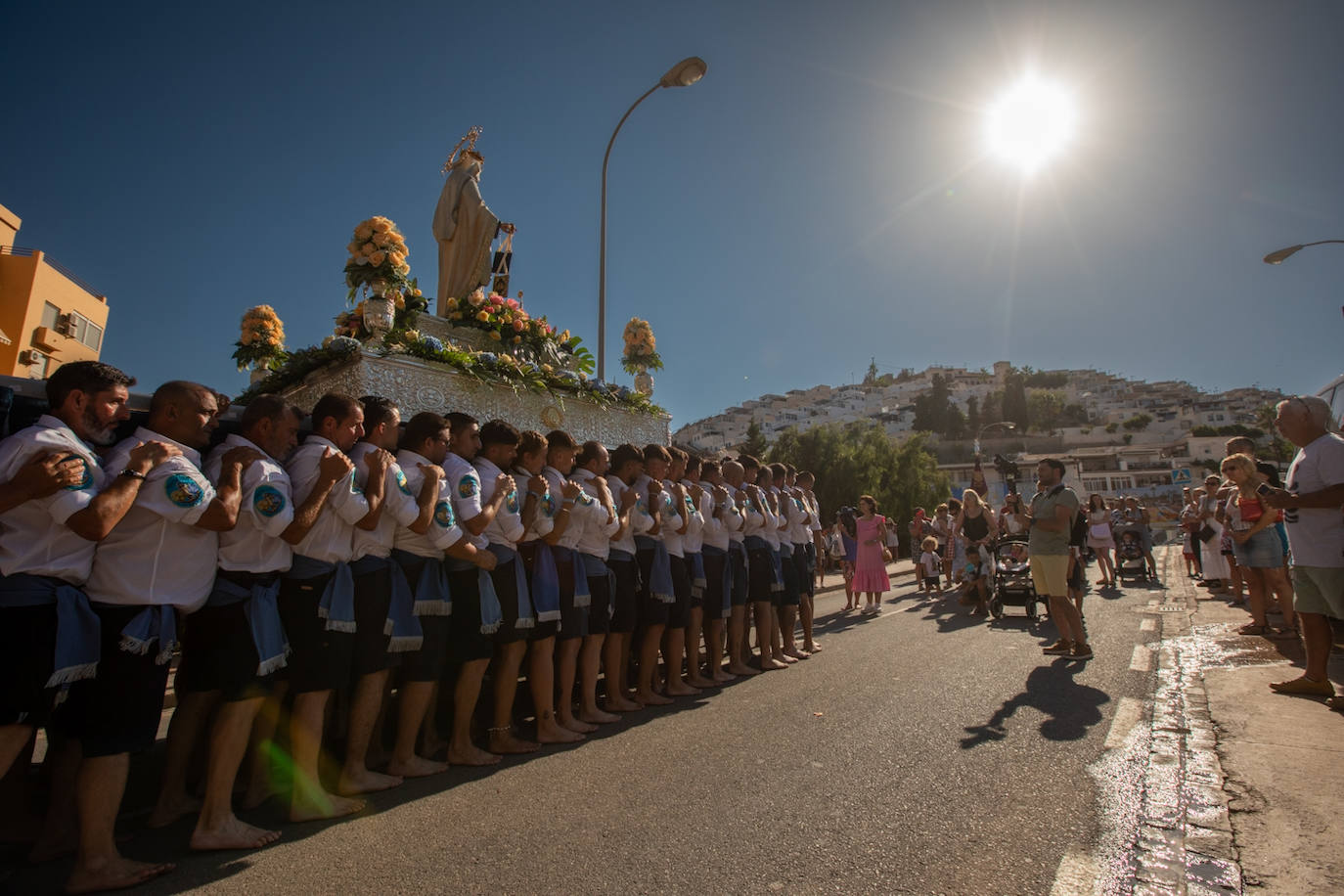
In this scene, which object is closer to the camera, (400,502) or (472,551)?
(400,502)

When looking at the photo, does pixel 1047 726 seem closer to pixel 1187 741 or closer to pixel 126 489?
pixel 1187 741

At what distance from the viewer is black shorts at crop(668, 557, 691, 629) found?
5418mm

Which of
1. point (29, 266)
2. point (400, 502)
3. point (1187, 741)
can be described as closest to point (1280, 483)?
point (1187, 741)

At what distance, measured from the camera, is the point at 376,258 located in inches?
262

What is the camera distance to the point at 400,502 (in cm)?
345

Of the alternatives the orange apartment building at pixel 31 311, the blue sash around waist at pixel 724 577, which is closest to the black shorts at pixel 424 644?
the blue sash around waist at pixel 724 577

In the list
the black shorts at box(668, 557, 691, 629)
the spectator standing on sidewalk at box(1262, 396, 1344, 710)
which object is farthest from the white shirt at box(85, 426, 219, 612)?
the spectator standing on sidewalk at box(1262, 396, 1344, 710)

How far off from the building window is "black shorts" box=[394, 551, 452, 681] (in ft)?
95.9

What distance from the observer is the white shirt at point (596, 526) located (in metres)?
4.58

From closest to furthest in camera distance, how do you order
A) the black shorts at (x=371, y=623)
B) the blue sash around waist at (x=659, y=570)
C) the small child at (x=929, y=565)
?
1. the black shorts at (x=371, y=623)
2. the blue sash around waist at (x=659, y=570)
3. the small child at (x=929, y=565)

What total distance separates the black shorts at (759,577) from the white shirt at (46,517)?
5041mm

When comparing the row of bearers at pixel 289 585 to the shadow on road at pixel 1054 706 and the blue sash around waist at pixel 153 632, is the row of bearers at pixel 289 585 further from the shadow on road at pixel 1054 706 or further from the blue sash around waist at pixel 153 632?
the shadow on road at pixel 1054 706

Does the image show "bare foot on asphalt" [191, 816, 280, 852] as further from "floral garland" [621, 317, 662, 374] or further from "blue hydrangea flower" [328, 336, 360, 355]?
"floral garland" [621, 317, 662, 374]

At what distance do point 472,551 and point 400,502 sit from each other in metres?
0.52
